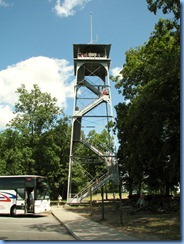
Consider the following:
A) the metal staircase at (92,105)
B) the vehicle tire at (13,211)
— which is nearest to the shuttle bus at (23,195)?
the vehicle tire at (13,211)

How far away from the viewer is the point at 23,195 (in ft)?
80.2

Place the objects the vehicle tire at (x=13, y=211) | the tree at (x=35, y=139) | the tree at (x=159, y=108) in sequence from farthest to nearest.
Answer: the tree at (x=35, y=139)
the vehicle tire at (x=13, y=211)
the tree at (x=159, y=108)

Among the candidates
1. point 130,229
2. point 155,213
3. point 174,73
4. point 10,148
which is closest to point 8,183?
point 155,213

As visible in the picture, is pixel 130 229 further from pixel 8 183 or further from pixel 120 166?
pixel 120 166

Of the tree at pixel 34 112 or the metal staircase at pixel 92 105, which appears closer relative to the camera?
the metal staircase at pixel 92 105

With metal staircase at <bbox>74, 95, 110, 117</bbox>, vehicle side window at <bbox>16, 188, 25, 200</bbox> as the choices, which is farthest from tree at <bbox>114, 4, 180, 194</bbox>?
metal staircase at <bbox>74, 95, 110, 117</bbox>

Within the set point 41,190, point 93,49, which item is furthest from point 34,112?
point 41,190

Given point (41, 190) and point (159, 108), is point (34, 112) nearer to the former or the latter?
point (41, 190)

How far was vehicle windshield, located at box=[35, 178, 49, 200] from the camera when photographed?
80.0 ft

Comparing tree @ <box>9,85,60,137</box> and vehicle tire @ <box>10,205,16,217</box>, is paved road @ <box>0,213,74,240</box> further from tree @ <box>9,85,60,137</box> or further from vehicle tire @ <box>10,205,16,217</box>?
tree @ <box>9,85,60,137</box>

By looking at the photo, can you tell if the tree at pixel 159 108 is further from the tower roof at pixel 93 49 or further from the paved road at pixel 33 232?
the tower roof at pixel 93 49

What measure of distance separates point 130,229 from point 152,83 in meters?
7.63

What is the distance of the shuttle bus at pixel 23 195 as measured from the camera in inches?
950

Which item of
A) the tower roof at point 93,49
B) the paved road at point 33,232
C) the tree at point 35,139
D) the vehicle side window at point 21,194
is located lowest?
the paved road at point 33,232
